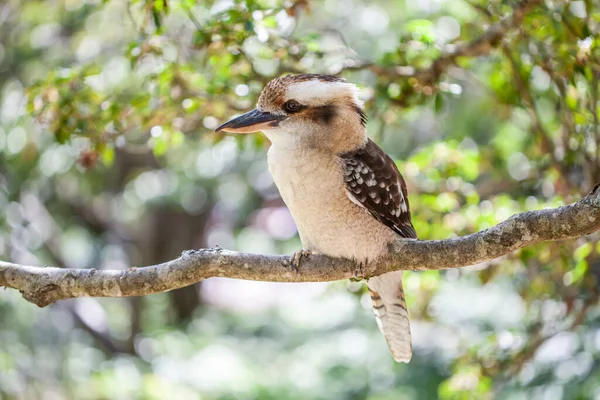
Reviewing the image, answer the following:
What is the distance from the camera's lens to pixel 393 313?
297 centimetres

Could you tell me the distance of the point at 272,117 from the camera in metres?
2.64

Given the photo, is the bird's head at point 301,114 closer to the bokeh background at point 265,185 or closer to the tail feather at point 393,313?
the bokeh background at point 265,185

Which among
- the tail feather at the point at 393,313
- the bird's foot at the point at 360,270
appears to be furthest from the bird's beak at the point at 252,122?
the tail feather at the point at 393,313

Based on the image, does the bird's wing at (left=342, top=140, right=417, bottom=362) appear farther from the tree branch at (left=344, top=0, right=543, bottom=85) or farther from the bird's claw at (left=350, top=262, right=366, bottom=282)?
the tree branch at (left=344, top=0, right=543, bottom=85)

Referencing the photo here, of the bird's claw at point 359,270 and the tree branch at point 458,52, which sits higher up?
the tree branch at point 458,52

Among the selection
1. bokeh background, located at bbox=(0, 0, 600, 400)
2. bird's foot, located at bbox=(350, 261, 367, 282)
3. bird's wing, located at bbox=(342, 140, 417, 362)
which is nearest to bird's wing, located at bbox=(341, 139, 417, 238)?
bird's wing, located at bbox=(342, 140, 417, 362)

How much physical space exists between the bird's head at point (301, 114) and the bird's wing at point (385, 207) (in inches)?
4.7

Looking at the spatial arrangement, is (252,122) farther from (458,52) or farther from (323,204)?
(458,52)

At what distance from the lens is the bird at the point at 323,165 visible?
2.61 metres

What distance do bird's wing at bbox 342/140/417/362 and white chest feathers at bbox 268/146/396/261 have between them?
62 mm

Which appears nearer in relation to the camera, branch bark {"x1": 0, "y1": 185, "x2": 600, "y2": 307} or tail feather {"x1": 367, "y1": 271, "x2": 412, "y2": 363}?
branch bark {"x1": 0, "y1": 185, "x2": 600, "y2": 307}

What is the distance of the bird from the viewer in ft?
8.57

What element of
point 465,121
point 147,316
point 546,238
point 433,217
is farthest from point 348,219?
point 147,316

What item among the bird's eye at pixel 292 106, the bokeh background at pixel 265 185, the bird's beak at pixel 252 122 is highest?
the bird's eye at pixel 292 106
